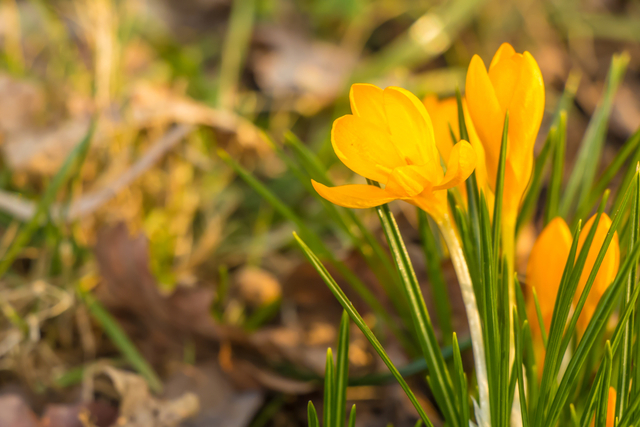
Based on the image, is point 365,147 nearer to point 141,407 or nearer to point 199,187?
point 141,407

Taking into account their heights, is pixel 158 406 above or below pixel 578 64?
below

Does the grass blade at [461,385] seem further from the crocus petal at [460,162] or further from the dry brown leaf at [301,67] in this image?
the dry brown leaf at [301,67]

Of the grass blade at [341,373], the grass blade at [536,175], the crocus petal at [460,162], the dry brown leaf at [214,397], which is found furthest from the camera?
the dry brown leaf at [214,397]

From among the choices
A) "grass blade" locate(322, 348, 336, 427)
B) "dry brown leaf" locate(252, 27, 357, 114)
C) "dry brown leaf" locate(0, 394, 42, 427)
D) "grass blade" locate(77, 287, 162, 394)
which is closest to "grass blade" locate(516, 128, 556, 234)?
"grass blade" locate(322, 348, 336, 427)

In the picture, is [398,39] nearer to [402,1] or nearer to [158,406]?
[402,1]

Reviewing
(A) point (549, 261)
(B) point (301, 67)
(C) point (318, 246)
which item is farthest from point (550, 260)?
(B) point (301, 67)

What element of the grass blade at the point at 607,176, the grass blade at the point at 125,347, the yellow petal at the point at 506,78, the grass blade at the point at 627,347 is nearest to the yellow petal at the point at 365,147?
the yellow petal at the point at 506,78

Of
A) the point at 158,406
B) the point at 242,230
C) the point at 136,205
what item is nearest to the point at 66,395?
the point at 158,406
